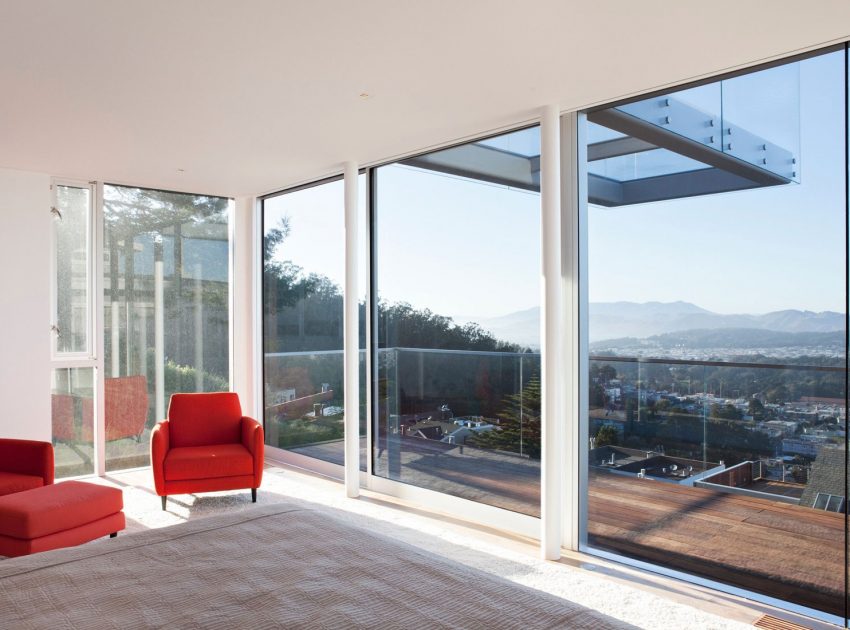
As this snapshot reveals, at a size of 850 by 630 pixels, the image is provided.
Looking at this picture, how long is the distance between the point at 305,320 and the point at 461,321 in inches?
89.1

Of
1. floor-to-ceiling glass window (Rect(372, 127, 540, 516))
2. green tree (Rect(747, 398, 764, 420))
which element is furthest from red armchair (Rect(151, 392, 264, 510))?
green tree (Rect(747, 398, 764, 420))

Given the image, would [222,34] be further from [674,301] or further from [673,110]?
[674,301]

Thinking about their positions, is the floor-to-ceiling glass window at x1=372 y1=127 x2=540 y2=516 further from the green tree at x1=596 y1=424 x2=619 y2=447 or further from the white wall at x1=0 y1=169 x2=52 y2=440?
the white wall at x1=0 y1=169 x2=52 y2=440

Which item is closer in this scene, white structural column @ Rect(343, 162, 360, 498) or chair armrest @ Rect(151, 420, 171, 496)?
Answer: chair armrest @ Rect(151, 420, 171, 496)

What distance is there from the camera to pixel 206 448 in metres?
5.34

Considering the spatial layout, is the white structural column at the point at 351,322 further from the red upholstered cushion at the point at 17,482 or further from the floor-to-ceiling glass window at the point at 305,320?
the red upholstered cushion at the point at 17,482

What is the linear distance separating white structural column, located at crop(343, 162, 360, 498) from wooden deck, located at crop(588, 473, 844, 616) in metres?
2.31

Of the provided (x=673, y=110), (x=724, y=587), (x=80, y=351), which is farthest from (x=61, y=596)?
(x=80, y=351)

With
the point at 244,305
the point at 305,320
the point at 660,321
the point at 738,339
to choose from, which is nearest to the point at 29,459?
the point at 305,320

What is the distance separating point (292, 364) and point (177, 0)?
14.8 ft

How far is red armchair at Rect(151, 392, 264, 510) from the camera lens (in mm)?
4941

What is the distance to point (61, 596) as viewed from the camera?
6.08 feet

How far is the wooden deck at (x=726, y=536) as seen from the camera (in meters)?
3.12

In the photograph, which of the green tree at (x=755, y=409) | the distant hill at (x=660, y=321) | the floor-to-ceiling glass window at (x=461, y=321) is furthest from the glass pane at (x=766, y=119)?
the floor-to-ceiling glass window at (x=461, y=321)
